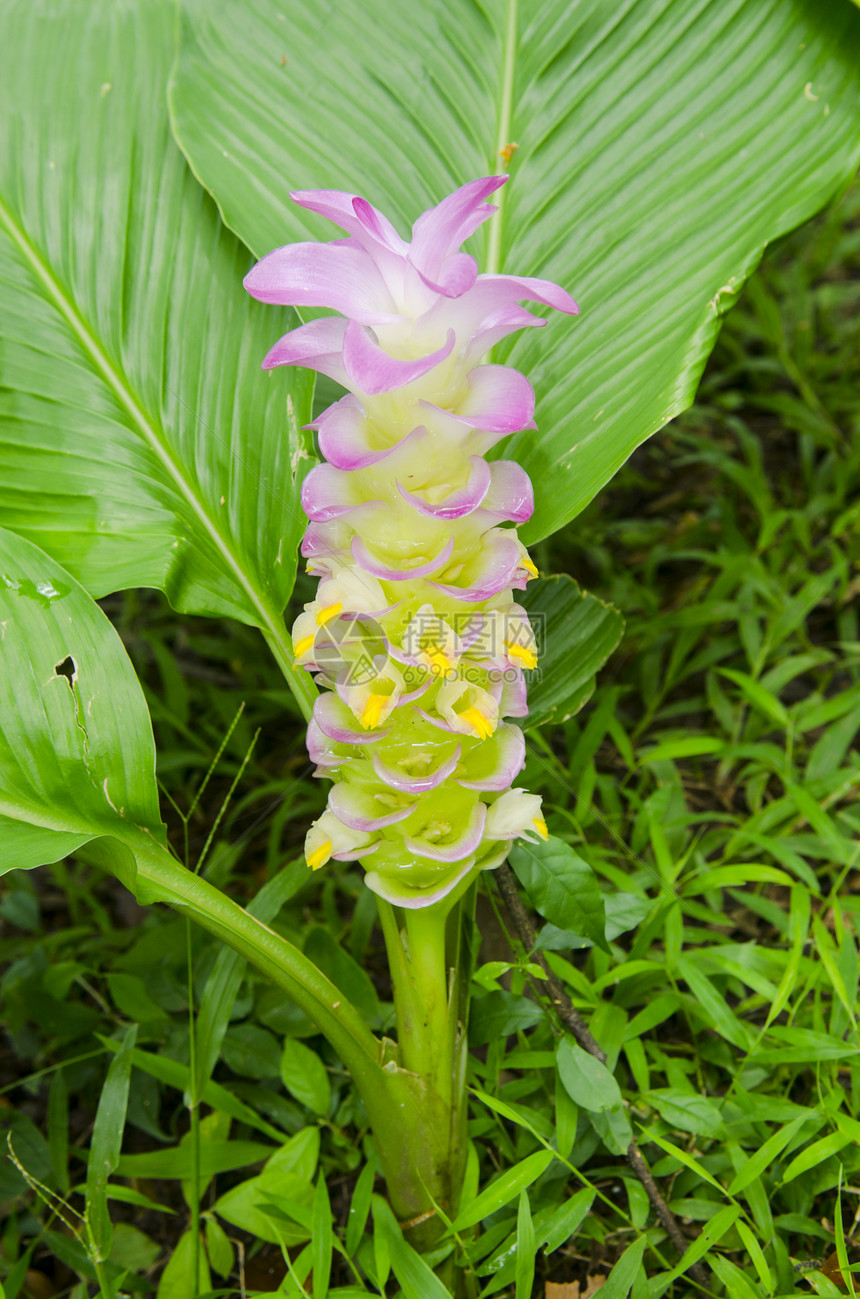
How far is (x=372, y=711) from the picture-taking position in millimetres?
988

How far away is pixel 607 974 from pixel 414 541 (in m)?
0.79

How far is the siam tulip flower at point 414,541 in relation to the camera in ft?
3.15

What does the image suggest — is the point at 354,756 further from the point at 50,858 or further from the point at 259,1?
the point at 259,1

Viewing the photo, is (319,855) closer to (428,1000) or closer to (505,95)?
(428,1000)

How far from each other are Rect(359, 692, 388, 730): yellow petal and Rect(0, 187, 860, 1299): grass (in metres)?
0.41

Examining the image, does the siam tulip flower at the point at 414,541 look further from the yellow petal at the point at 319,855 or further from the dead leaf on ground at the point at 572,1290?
the dead leaf on ground at the point at 572,1290

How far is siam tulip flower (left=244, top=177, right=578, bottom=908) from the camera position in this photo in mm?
961

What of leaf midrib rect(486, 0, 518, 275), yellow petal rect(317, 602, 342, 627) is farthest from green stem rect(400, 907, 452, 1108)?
leaf midrib rect(486, 0, 518, 275)

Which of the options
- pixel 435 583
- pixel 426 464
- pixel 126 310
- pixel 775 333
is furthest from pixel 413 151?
pixel 775 333

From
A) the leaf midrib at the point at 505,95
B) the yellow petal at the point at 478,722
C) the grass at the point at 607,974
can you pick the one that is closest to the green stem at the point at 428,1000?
the grass at the point at 607,974

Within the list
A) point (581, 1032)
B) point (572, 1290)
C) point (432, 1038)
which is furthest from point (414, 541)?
point (572, 1290)

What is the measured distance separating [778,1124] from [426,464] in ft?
3.56

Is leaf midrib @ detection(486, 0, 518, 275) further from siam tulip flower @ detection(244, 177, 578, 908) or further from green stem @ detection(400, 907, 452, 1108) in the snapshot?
green stem @ detection(400, 907, 452, 1108)

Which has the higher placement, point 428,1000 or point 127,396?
point 127,396
